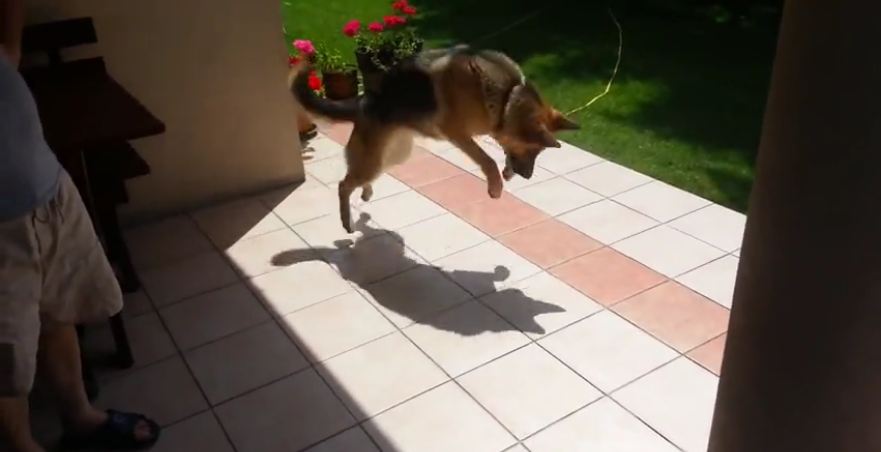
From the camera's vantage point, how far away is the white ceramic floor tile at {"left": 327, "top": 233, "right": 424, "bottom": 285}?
3.17m

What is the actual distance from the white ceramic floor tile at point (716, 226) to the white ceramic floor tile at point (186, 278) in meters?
2.07

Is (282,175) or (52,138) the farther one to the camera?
(282,175)

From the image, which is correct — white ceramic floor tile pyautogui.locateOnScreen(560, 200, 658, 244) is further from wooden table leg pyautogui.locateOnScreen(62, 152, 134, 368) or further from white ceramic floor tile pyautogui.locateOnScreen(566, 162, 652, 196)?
wooden table leg pyautogui.locateOnScreen(62, 152, 134, 368)

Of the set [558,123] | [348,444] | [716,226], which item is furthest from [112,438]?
[716,226]

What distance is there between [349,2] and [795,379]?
7232 millimetres

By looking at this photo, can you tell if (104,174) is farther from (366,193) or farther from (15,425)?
(366,193)

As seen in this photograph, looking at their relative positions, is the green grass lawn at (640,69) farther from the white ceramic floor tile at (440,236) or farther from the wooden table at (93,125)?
the wooden table at (93,125)

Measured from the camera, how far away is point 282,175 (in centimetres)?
399

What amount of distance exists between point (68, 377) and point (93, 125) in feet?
2.58

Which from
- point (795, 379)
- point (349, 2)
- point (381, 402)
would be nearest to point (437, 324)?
point (381, 402)

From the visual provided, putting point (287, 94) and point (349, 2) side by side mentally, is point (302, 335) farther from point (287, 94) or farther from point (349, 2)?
point (349, 2)

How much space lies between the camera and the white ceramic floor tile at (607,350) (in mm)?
2496

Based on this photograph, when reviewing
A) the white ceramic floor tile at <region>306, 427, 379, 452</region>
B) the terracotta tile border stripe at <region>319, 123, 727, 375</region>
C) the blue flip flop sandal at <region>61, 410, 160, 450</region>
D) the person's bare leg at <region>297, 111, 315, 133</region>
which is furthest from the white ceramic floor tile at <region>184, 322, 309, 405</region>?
the person's bare leg at <region>297, 111, 315, 133</region>

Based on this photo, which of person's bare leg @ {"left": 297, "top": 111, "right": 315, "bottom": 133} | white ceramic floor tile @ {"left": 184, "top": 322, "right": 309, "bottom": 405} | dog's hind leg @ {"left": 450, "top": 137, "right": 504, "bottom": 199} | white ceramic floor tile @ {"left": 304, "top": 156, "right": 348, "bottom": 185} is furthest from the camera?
person's bare leg @ {"left": 297, "top": 111, "right": 315, "bottom": 133}
